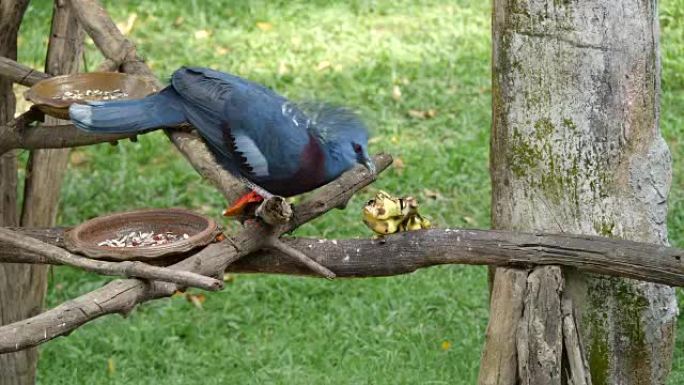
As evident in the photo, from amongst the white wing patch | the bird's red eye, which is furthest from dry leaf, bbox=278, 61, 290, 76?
the bird's red eye

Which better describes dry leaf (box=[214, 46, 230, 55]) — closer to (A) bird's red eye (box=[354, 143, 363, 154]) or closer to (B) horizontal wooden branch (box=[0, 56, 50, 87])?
(B) horizontal wooden branch (box=[0, 56, 50, 87])

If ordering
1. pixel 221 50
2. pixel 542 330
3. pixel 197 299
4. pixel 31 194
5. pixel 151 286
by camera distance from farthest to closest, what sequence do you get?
pixel 221 50, pixel 197 299, pixel 31 194, pixel 542 330, pixel 151 286

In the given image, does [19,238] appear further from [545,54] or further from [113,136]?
[545,54]

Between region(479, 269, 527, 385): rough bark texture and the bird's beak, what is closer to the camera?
region(479, 269, 527, 385): rough bark texture

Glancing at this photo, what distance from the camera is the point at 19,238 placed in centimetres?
368

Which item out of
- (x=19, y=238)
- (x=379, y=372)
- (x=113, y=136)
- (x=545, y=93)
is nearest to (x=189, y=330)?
(x=379, y=372)

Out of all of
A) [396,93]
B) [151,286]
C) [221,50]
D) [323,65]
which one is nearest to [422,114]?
[396,93]

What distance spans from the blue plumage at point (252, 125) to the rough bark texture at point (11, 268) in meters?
1.22

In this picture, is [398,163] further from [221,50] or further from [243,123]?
[243,123]

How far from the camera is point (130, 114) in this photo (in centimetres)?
409

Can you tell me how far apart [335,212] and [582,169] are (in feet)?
10.8

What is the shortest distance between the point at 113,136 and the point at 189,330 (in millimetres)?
1928

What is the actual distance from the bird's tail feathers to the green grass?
35.0 inches

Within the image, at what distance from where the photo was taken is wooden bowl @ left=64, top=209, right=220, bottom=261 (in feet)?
11.6
